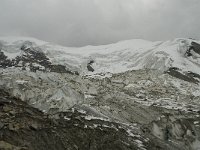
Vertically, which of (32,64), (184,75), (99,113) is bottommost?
(99,113)

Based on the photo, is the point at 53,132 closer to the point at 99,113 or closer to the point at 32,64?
the point at 99,113

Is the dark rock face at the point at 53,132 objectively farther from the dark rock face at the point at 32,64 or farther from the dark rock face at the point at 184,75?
the dark rock face at the point at 32,64

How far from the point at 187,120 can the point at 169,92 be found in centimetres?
3663

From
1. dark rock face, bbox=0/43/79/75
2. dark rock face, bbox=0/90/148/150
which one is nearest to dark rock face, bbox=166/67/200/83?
dark rock face, bbox=0/43/79/75

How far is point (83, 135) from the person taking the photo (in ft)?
251

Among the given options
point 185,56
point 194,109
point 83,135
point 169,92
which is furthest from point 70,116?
point 185,56

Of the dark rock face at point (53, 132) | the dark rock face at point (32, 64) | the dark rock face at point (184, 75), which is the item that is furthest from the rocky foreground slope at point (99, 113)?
the dark rock face at point (32, 64)

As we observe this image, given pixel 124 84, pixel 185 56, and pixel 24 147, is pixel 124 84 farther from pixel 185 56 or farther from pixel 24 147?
pixel 24 147

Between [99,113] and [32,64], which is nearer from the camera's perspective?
[99,113]

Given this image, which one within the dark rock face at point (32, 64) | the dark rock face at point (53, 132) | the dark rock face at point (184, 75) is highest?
the dark rock face at point (32, 64)

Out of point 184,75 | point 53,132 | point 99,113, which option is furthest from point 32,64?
point 53,132

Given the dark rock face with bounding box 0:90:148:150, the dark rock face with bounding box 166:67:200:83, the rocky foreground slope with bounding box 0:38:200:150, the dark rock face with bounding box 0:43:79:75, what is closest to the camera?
the dark rock face with bounding box 0:90:148:150

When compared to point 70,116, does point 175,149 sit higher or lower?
lower

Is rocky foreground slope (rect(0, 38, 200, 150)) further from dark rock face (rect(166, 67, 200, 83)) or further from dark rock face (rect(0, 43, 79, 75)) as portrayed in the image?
dark rock face (rect(0, 43, 79, 75))
